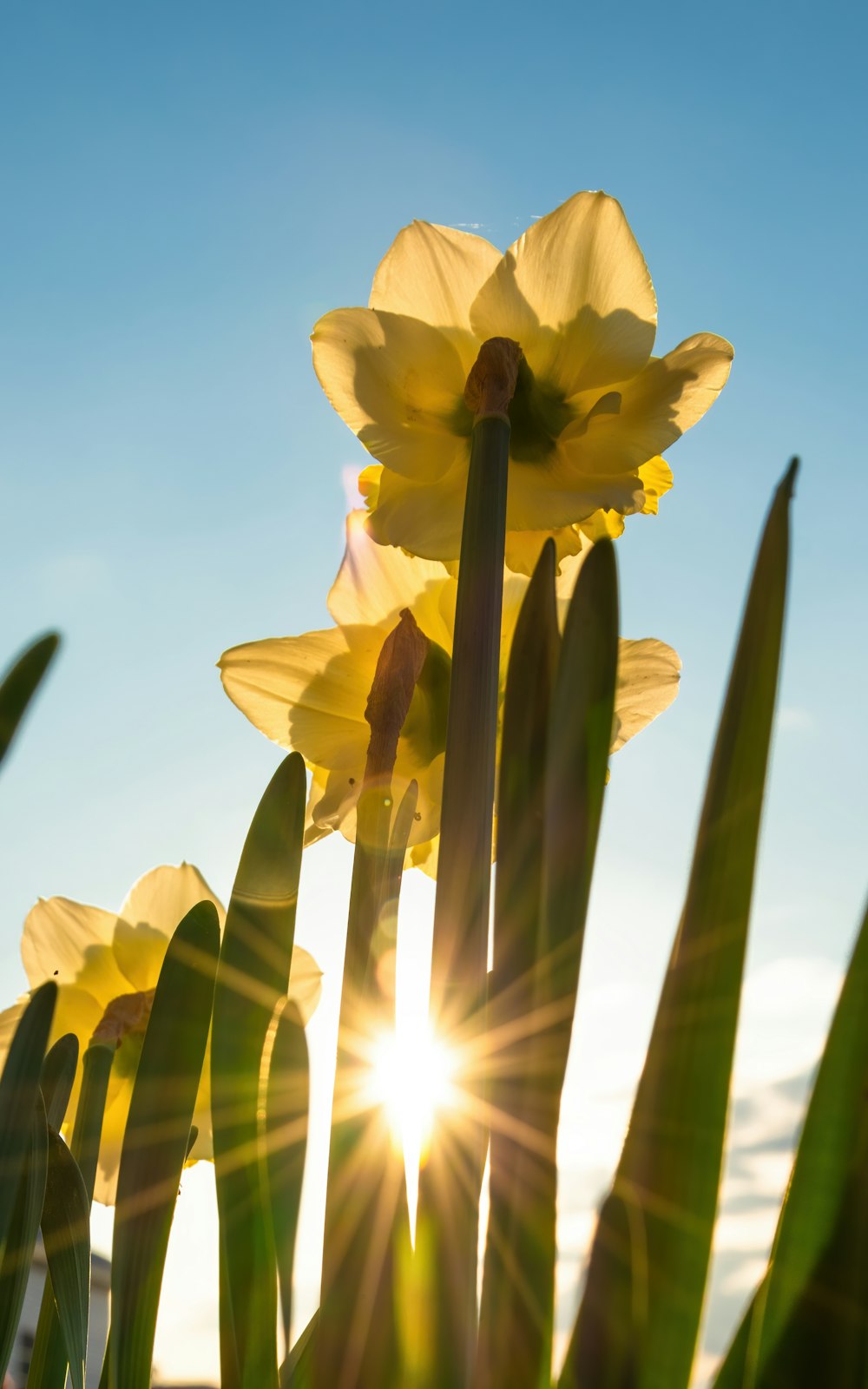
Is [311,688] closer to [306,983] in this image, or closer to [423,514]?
[423,514]

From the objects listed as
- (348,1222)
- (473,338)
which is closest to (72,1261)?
(348,1222)

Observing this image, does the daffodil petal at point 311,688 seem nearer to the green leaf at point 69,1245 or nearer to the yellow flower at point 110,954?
the yellow flower at point 110,954

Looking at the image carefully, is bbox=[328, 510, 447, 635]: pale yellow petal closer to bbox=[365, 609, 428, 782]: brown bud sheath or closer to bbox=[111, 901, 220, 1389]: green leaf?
bbox=[365, 609, 428, 782]: brown bud sheath

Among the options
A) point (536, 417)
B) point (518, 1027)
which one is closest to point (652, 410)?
point (536, 417)

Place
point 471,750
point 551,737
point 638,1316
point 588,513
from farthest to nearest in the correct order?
point 588,513, point 471,750, point 551,737, point 638,1316

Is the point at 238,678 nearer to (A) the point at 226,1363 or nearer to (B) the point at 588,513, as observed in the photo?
(B) the point at 588,513

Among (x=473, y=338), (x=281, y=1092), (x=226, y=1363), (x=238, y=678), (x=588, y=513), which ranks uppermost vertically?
(x=473, y=338)
